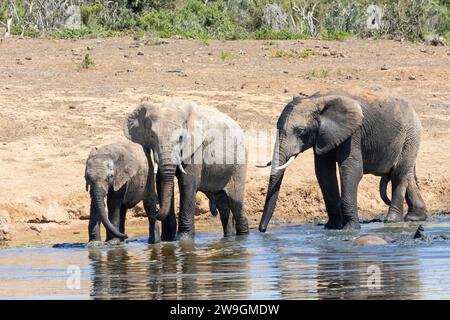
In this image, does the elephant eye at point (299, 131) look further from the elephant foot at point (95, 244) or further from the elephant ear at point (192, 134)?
the elephant foot at point (95, 244)

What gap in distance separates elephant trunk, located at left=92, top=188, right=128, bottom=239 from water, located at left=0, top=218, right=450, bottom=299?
A: 18cm

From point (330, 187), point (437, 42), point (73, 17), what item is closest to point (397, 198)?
point (330, 187)

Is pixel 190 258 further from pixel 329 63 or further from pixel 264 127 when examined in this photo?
pixel 329 63

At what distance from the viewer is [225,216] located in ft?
50.9

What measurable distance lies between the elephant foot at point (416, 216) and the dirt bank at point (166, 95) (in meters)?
0.85

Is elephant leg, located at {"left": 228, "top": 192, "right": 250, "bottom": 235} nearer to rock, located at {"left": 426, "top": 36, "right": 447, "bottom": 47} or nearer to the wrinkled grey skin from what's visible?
the wrinkled grey skin

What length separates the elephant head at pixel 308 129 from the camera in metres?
15.2

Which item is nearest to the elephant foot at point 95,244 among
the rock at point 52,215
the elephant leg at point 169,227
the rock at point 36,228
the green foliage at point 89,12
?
the elephant leg at point 169,227

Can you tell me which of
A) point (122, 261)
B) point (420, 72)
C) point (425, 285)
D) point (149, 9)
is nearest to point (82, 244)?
point (122, 261)

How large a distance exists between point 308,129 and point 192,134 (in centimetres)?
163

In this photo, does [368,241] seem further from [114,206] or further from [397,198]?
[397,198]

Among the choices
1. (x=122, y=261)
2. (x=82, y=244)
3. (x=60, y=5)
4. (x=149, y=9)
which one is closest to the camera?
(x=122, y=261)
